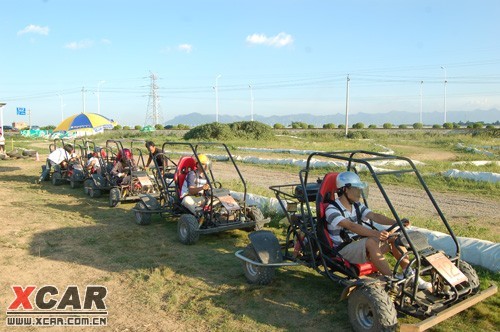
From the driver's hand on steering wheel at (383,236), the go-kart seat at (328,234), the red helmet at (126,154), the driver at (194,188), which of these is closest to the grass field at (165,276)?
the go-kart seat at (328,234)

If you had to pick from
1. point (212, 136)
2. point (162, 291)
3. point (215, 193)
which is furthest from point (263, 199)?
point (212, 136)

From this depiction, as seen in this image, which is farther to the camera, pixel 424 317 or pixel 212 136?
pixel 212 136

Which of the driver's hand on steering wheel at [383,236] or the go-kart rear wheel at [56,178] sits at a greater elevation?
the driver's hand on steering wheel at [383,236]

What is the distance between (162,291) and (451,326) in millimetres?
3143

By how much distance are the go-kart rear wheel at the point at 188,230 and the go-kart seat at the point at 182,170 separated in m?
1.03

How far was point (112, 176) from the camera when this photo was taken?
11703 millimetres

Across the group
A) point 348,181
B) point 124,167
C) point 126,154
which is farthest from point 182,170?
point 348,181

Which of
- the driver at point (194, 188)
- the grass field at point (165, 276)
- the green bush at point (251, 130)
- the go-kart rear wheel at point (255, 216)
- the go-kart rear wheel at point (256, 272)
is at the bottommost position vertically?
the grass field at point (165, 276)

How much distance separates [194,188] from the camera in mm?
7672

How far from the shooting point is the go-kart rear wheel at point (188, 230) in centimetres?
697

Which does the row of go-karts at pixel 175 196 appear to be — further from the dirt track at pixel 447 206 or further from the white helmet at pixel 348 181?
the dirt track at pixel 447 206

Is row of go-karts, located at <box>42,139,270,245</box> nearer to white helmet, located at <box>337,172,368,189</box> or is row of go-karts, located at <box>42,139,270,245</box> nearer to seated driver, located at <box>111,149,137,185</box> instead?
seated driver, located at <box>111,149,137,185</box>

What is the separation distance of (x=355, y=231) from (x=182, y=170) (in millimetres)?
4598

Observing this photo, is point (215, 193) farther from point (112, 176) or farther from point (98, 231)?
point (112, 176)
